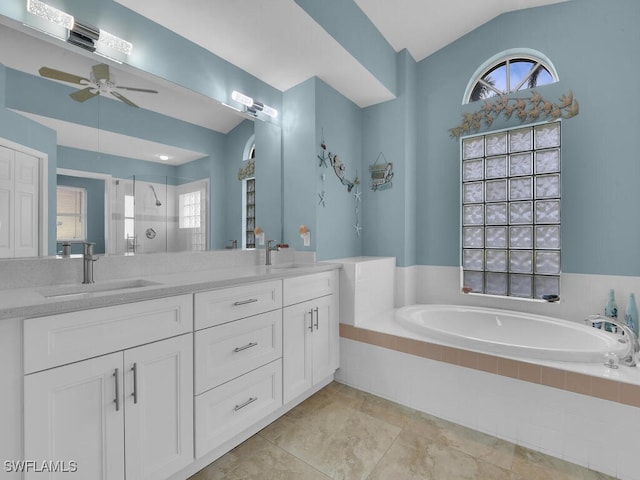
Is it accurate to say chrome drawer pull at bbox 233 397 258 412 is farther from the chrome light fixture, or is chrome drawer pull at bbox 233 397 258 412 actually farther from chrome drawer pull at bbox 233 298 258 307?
the chrome light fixture

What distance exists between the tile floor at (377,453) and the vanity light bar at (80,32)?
2.18 metres

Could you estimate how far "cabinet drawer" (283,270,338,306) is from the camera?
1.92 meters

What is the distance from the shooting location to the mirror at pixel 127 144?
140cm

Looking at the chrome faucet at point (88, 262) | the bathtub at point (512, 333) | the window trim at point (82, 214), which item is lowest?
the bathtub at point (512, 333)

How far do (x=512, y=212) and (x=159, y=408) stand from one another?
9.06ft

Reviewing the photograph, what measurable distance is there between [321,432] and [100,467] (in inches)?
43.3

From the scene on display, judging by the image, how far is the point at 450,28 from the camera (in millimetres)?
2660

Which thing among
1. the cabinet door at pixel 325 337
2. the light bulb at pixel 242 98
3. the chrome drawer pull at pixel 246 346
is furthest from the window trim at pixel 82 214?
the cabinet door at pixel 325 337

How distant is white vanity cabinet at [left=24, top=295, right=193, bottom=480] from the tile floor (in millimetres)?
376

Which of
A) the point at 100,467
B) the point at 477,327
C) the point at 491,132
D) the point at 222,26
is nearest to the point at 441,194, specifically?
the point at 491,132

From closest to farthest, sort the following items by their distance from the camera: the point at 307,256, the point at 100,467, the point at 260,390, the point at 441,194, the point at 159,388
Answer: the point at 100,467 < the point at 159,388 < the point at 260,390 < the point at 307,256 < the point at 441,194

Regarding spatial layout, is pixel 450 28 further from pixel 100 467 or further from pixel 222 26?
pixel 100 467

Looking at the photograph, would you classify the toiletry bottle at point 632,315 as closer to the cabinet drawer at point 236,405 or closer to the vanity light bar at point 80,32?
the cabinet drawer at point 236,405

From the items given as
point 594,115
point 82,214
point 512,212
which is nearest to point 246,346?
point 82,214
